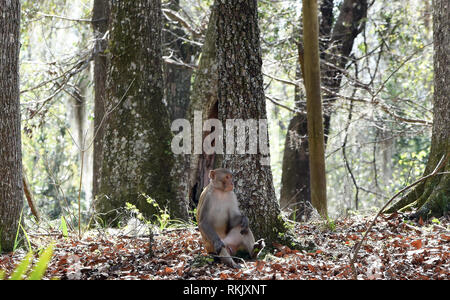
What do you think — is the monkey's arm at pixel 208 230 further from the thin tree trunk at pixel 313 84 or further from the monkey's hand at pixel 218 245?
the thin tree trunk at pixel 313 84

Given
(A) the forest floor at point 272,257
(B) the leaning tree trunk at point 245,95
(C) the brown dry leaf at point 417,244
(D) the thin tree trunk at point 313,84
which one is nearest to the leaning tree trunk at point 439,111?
(A) the forest floor at point 272,257

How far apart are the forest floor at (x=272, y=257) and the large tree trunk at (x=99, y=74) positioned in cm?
381

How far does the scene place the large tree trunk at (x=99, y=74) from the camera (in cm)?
1044

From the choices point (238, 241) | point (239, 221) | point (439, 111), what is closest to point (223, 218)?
point (239, 221)

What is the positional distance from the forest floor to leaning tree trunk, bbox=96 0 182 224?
123cm

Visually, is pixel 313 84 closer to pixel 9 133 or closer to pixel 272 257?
pixel 272 257

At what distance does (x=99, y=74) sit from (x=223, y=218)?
6.12 m

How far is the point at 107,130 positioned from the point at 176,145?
111 centimetres

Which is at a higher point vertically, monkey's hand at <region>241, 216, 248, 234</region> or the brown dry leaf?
monkey's hand at <region>241, 216, 248, 234</region>

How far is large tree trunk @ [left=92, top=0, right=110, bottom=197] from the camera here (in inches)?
411

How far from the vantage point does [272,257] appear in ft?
17.9

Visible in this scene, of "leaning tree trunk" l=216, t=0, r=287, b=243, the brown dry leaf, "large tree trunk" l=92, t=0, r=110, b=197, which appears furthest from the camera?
"large tree trunk" l=92, t=0, r=110, b=197

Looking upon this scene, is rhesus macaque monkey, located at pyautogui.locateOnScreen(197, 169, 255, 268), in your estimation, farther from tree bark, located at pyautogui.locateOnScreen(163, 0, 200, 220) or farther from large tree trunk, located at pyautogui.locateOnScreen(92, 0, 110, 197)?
tree bark, located at pyautogui.locateOnScreen(163, 0, 200, 220)

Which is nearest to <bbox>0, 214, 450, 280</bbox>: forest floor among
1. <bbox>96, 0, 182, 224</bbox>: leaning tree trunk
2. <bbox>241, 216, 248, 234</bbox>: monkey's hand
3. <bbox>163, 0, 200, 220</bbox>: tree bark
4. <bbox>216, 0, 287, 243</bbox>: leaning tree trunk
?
<bbox>241, 216, 248, 234</bbox>: monkey's hand
